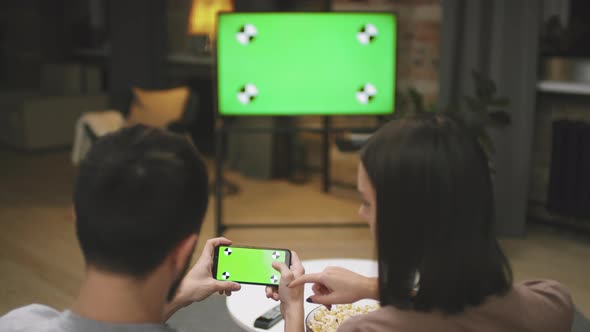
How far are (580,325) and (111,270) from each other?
5.35 feet

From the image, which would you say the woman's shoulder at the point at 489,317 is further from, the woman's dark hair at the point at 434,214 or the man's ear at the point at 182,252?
the man's ear at the point at 182,252

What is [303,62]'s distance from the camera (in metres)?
3.19

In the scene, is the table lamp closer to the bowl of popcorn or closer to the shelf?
the shelf

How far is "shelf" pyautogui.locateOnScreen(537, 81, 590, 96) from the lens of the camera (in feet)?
11.1

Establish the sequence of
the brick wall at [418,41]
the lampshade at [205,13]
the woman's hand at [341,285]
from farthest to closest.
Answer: the lampshade at [205,13] → the brick wall at [418,41] → the woman's hand at [341,285]

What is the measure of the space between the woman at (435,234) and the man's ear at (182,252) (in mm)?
268

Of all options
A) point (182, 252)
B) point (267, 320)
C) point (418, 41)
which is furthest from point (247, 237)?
point (182, 252)

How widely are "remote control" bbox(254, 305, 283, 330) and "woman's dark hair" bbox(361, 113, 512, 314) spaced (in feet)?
2.10

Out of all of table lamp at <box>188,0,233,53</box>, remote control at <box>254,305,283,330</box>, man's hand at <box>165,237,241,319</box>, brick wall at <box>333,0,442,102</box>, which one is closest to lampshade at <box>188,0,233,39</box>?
table lamp at <box>188,0,233,53</box>

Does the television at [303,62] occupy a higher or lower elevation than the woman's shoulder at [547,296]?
higher

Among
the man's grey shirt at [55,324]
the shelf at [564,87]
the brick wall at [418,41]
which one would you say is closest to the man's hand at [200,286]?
the man's grey shirt at [55,324]

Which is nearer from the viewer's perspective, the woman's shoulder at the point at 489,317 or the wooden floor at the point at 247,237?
the woman's shoulder at the point at 489,317

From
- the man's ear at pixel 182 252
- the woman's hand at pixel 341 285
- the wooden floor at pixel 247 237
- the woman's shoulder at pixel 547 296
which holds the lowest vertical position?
A: the wooden floor at pixel 247 237

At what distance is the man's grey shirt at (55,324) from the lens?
868mm
